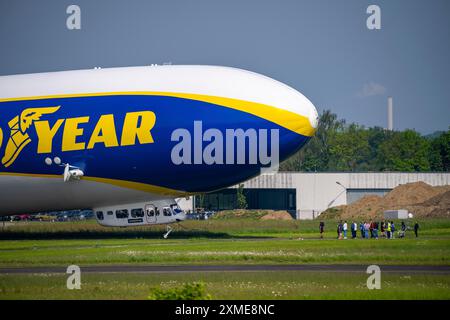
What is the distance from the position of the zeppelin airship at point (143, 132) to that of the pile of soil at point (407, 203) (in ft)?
131

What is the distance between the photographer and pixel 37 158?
59.0 m

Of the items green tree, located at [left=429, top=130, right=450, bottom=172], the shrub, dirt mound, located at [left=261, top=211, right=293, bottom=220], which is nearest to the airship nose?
the shrub

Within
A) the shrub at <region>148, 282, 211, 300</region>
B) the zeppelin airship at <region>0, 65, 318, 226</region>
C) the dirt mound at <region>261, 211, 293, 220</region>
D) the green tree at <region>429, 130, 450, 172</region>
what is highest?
the green tree at <region>429, 130, 450, 172</region>

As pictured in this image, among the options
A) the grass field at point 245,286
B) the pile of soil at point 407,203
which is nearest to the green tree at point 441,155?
the pile of soil at point 407,203

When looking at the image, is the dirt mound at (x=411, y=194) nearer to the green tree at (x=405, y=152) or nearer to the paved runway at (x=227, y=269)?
the paved runway at (x=227, y=269)

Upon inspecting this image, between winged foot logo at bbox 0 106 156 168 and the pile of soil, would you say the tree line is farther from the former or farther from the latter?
winged foot logo at bbox 0 106 156 168

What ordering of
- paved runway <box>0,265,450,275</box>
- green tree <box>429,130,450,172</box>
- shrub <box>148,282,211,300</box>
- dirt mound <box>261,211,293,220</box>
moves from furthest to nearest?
green tree <box>429,130,450,172</box> → dirt mound <box>261,211,293,220</box> → paved runway <box>0,265,450,275</box> → shrub <box>148,282,211,300</box>

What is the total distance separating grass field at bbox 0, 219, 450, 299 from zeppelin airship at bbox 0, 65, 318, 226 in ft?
14.5

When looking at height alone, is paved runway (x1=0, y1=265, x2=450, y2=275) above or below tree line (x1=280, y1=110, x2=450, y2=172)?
below

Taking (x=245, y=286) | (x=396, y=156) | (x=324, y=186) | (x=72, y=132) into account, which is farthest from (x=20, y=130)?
(x=396, y=156)

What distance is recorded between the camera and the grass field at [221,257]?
Result: 32375 mm

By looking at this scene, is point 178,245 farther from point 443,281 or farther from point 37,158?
point 443,281

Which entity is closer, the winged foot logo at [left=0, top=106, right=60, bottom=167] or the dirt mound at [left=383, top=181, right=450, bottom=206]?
the winged foot logo at [left=0, top=106, right=60, bottom=167]

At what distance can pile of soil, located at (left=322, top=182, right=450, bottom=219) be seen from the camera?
320ft
